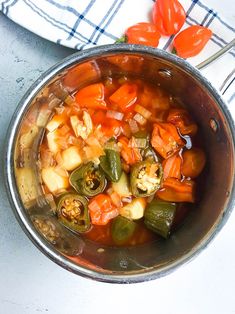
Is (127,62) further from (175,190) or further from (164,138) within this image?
(175,190)

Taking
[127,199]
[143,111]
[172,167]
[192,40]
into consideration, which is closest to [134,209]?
[127,199]

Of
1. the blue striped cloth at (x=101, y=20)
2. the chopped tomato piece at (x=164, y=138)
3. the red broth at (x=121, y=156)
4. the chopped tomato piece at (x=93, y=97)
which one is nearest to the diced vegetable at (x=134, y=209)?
the red broth at (x=121, y=156)

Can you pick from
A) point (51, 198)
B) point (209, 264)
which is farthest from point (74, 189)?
point (209, 264)

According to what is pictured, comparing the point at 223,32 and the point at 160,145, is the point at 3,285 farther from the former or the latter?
the point at 223,32

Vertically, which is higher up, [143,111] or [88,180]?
[143,111]

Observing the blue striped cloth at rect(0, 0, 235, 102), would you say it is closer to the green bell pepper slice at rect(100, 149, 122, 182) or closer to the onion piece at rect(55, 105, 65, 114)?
the onion piece at rect(55, 105, 65, 114)
